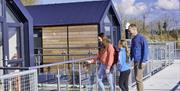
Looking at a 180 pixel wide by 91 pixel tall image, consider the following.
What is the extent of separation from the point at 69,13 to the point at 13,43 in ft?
26.9

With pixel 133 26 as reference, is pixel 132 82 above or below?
below

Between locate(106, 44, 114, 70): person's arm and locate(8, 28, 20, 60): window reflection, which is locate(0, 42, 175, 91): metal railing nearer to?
locate(106, 44, 114, 70): person's arm

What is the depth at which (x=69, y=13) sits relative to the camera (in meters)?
19.9

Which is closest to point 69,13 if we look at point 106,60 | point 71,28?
point 71,28

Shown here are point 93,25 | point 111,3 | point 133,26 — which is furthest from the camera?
point 111,3

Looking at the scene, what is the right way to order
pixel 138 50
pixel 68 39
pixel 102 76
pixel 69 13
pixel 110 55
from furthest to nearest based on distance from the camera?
pixel 69 13
pixel 68 39
pixel 102 76
pixel 110 55
pixel 138 50

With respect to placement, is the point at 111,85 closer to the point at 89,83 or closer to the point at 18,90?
the point at 89,83

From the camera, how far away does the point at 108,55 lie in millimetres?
9930

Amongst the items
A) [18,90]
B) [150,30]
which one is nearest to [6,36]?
[18,90]

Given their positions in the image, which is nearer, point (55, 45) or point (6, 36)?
point (6, 36)

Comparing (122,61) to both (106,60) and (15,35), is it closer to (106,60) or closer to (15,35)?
(106,60)

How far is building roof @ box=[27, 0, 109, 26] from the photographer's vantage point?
19.1m

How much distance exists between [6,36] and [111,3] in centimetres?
1006

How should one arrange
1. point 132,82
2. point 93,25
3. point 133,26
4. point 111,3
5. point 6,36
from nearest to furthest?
point 133,26 → point 6,36 → point 132,82 → point 93,25 → point 111,3
